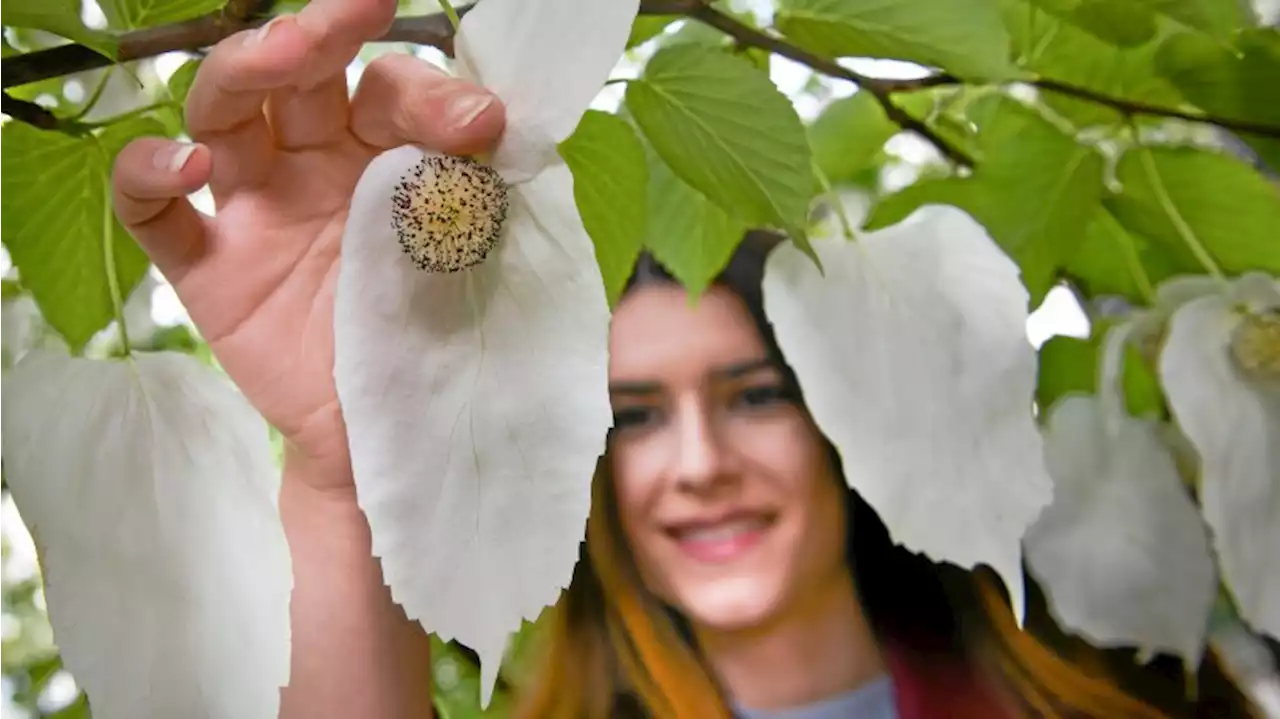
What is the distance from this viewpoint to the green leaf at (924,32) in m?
0.22

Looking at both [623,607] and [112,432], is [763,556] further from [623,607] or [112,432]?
[112,432]

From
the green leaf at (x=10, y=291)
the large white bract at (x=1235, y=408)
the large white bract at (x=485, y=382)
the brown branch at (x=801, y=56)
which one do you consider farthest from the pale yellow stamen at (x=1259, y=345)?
the green leaf at (x=10, y=291)

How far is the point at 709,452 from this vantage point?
0.31 metres

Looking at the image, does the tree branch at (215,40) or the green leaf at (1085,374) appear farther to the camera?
the green leaf at (1085,374)

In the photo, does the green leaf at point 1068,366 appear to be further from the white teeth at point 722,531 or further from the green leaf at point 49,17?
the green leaf at point 49,17

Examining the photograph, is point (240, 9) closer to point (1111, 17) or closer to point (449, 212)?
point (449, 212)

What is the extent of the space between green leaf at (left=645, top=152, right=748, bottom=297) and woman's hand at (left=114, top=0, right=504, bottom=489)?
101mm

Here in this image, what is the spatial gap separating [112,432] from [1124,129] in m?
0.30

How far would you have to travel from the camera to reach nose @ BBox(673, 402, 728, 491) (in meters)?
0.31

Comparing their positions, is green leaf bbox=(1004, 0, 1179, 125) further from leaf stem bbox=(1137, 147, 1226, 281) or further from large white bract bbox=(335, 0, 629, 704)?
large white bract bbox=(335, 0, 629, 704)

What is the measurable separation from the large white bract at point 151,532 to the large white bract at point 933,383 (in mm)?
122

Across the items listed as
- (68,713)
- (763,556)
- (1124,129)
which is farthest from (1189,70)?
(68,713)

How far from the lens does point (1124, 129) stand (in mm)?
326

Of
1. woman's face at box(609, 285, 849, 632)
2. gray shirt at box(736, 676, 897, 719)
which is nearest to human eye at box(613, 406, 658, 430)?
woman's face at box(609, 285, 849, 632)
